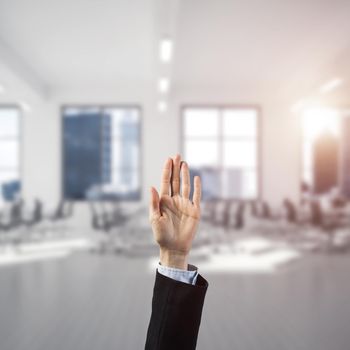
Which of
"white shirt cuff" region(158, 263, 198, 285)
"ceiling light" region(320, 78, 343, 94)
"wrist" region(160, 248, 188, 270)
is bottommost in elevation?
"white shirt cuff" region(158, 263, 198, 285)

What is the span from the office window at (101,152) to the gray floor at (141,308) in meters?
4.64

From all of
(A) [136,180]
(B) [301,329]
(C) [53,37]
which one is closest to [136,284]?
(B) [301,329]

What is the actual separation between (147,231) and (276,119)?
438 cm

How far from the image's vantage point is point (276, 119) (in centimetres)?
1012

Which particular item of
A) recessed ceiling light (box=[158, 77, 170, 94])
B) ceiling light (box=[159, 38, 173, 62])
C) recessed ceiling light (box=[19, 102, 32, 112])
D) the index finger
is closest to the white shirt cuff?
the index finger

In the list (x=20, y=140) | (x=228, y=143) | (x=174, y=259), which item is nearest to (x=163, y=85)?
(x=228, y=143)

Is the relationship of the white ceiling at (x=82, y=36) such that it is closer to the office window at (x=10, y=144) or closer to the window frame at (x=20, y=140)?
the window frame at (x=20, y=140)

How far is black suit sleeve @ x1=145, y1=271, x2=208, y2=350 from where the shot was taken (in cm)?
103

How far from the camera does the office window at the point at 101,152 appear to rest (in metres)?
10.2

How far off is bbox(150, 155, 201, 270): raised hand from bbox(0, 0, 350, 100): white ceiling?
149 inches

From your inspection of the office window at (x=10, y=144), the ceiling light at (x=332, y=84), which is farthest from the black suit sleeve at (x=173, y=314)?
the office window at (x=10, y=144)

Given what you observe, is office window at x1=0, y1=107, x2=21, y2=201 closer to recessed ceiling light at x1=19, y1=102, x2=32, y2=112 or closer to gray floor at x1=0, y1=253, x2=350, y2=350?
recessed ceiling light at x1=19, y1=102, x2=32, y2=112

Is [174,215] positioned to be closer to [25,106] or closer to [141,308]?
[141,308]

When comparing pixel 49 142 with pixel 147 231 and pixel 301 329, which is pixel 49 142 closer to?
pixel 147 231
